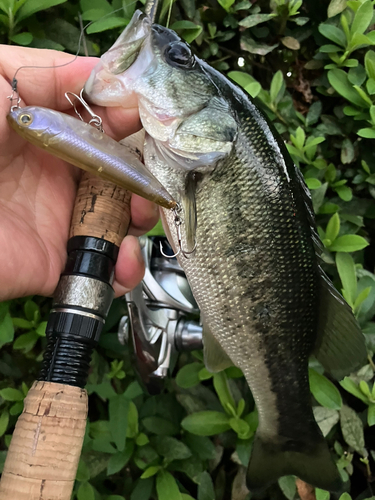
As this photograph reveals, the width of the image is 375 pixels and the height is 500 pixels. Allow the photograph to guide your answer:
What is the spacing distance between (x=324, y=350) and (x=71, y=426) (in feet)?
2.05

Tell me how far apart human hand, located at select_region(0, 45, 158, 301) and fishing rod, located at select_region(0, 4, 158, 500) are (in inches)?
4.3

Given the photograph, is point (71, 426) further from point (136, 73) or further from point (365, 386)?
point (365, 386)

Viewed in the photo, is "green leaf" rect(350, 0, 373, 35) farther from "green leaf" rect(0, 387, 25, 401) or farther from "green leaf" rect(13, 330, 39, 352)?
"green leaf" rect(0, 387, 25, 401)

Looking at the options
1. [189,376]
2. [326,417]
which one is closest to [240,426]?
[189,376]

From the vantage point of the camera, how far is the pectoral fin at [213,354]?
0.90 metres

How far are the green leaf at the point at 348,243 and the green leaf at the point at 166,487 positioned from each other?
0.86m

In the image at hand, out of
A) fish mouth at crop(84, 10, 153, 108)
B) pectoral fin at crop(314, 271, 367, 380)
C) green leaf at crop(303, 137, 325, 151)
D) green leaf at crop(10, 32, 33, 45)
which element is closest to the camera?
fish mouth at crop(84, 10, 153, 108)

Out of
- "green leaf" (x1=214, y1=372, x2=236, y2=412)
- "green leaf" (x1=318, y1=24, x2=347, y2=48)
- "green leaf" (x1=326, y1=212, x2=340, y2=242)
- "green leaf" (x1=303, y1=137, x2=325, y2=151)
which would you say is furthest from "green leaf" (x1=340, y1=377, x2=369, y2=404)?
"green leaf" (x1=318, y1=24, x2=347, y2=48)

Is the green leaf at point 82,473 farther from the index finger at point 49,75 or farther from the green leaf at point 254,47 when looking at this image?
the green leaf at point 254,47

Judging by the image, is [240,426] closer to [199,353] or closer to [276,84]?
[199,353]

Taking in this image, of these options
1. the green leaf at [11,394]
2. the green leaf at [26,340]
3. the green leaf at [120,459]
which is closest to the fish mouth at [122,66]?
the green leaf at [26,340]

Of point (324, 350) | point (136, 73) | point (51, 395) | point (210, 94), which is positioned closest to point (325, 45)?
point (210, 94)

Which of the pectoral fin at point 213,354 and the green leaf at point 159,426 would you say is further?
the green leaf at point 159,426

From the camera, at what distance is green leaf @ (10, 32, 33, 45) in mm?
964
